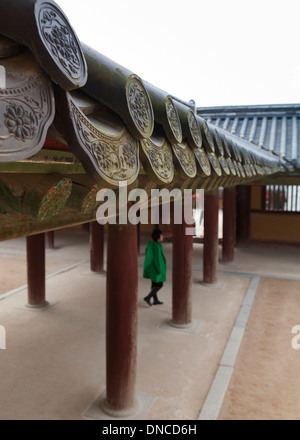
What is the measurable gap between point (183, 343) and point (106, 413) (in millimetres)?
1966

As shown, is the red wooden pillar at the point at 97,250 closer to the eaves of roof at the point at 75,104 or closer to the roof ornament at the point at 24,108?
the eaves of roof at the point at 75,104

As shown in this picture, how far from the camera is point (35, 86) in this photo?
3.12 feet

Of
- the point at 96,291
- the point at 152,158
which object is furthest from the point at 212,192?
the point at 152,158

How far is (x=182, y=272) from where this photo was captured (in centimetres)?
612

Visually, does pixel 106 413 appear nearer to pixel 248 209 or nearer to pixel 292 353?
pixel 292 353

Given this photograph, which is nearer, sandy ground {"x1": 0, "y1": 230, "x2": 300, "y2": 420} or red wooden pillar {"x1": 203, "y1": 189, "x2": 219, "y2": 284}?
sandy ground {"x1": 0, "y1": 230, "x2": 300, "y2": 420}

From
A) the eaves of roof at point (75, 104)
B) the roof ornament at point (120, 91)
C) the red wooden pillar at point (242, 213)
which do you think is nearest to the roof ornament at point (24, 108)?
the eaves of roof at point (75, 104)

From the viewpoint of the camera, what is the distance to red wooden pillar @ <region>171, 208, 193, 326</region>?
6102mm

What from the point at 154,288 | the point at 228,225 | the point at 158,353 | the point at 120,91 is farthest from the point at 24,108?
the point at 228,225

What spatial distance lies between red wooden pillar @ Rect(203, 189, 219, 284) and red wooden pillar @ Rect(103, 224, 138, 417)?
15.1 feet

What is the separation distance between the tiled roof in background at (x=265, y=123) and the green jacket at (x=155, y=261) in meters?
6.07

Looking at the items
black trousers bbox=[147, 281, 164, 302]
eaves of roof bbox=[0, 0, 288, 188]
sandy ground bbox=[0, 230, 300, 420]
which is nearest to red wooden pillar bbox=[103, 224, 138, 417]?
sandy ground bbox=[0, 230, 300, 420]

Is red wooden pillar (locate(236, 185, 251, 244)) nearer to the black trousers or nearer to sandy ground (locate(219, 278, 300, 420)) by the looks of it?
sandy ground (locate(219, 278, 300, 420))

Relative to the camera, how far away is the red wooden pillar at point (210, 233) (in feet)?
27.2
